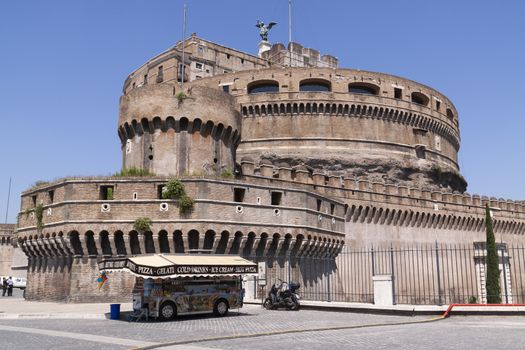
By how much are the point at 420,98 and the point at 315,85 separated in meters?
13.3

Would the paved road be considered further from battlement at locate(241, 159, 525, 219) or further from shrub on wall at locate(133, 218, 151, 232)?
battlement at locate(241, 159, 525, 219)

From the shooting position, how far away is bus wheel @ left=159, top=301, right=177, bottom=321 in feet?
58.9

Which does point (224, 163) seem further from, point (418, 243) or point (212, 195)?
point (418, 243)

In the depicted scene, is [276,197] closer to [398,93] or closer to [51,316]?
[51,316]

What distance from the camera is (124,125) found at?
32.5 metres

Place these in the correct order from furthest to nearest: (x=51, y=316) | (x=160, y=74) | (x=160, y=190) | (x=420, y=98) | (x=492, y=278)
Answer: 1. (x=160, y=74)
2. (x=420, y=98)
3. (x=492, y=278)
4. (x=160, y=190)
5. (x=51, y=316)

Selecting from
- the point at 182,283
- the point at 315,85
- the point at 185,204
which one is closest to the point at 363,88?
the point at 315,85

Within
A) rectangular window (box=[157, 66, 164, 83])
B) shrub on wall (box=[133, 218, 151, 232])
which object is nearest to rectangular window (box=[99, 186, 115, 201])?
shrub on wall (box=[133, 218, 151, 232])

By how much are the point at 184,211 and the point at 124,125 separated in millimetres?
9233

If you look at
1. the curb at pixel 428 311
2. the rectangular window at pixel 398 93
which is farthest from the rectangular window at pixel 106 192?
the rectangular window at pixel 398 93

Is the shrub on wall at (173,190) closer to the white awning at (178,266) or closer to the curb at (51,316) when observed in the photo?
the white awning at (178,266)

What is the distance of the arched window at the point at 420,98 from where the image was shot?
59.5m

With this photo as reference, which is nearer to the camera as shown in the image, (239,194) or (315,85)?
(239,194)

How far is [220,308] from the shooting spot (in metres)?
19.3
